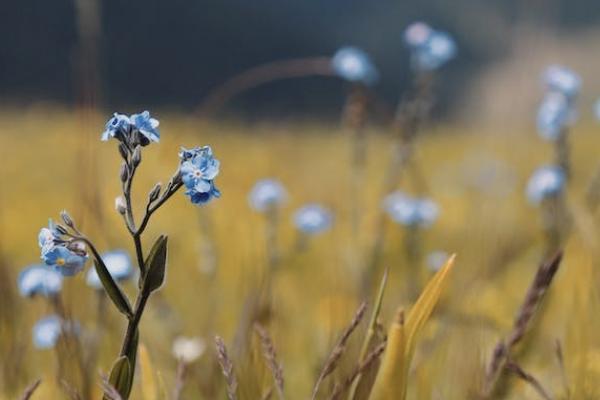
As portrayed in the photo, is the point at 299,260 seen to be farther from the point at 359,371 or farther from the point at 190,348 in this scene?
the point at 359,371

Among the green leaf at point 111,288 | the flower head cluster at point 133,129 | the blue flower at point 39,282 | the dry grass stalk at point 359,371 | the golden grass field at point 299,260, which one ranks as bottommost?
the golden grass field at point 299,260

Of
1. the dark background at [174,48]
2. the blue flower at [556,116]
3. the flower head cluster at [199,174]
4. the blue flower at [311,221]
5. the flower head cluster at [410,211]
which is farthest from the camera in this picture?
the dark background at [174,48]

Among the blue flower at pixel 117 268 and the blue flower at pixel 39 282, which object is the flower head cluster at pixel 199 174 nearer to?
the blue flower at pixel 39 282

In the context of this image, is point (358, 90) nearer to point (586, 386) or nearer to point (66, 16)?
point (586, 386)

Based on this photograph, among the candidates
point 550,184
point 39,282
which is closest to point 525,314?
point 39,282

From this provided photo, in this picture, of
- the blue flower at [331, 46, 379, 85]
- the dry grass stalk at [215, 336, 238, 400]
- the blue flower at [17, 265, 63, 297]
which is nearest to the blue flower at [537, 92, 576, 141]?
the blue flower at [331, 46, 379, 85]

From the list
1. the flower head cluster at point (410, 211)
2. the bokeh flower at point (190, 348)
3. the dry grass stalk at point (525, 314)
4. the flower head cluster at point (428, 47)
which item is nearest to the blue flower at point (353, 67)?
the flower head cluster at point (428, 47)
